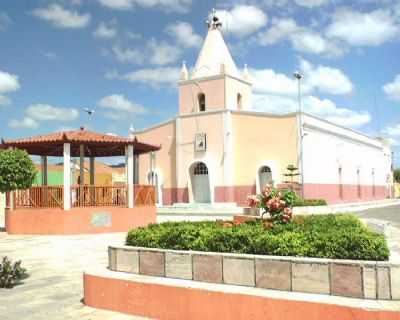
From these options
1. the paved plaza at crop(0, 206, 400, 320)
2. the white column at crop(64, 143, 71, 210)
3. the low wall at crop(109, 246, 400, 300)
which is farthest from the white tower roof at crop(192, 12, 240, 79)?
the low wall at crop(109, 246, 400, 300)

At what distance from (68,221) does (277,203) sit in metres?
11.5

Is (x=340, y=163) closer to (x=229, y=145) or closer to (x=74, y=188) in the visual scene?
(x=229, y=145)

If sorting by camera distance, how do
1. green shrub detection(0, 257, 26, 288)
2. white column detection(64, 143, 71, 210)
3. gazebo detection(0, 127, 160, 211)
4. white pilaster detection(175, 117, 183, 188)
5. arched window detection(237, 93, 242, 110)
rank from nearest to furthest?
green shrub detection(0, 257, 26, 288) < white column detection(64, 143, 71, 210) < gazebo detection(0, 127, 160, 211) < white pilaster detection(175, 117, 183, 188) < arched window detection(237, 93, 242, 110)

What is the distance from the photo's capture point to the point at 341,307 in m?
4.91

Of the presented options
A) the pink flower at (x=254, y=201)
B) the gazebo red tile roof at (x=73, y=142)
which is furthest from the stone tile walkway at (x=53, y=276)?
the gazebo red tile roof at (x=73, y=142)

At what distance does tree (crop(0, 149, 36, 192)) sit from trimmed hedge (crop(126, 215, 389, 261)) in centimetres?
357

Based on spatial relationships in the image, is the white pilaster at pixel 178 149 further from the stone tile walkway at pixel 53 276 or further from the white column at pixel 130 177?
the stone tile walkway at pixel 53 276

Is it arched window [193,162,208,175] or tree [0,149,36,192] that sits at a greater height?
arched window [193,162,208,175]

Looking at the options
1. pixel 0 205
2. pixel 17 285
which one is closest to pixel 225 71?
pixel 0 205

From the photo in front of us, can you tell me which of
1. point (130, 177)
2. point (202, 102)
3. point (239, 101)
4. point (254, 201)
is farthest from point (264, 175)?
point (254, 201)

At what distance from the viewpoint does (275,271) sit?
5.58 m

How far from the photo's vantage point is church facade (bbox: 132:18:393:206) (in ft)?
97.9

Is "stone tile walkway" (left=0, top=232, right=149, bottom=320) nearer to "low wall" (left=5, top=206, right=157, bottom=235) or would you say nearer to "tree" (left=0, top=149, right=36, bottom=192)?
"low wall" (left=5, top=206, right=157, bottom=235)

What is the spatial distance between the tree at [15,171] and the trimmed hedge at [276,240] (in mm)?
3568
